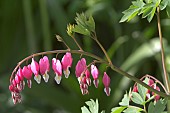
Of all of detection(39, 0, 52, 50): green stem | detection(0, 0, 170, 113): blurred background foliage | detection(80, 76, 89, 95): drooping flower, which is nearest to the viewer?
detection(80, 76, 89, 95): drooping flower

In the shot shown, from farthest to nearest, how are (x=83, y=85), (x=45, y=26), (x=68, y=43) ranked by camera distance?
(x=45, y=26) → (x=68, y=43) → (x=83, y=85)

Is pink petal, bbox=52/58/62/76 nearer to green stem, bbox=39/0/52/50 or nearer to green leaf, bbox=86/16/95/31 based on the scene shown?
green leaf, bbox=86/16/95/31

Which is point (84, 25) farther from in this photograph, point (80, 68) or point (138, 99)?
point (138, 99)

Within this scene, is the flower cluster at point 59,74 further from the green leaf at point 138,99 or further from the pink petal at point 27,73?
the green leaf at point 138,99

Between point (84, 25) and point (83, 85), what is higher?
point (84, 25)

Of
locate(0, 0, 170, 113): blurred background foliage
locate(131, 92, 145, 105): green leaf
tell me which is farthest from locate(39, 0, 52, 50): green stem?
locate(131, 92, 145, 105): green leaf

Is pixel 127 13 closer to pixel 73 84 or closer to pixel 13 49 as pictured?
pixel 73 84

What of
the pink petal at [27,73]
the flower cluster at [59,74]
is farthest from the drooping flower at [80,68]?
the pink petal at [27,73]

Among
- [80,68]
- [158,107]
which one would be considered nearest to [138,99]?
[158,107]

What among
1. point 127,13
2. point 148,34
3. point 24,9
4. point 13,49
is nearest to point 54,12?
point 24,9
